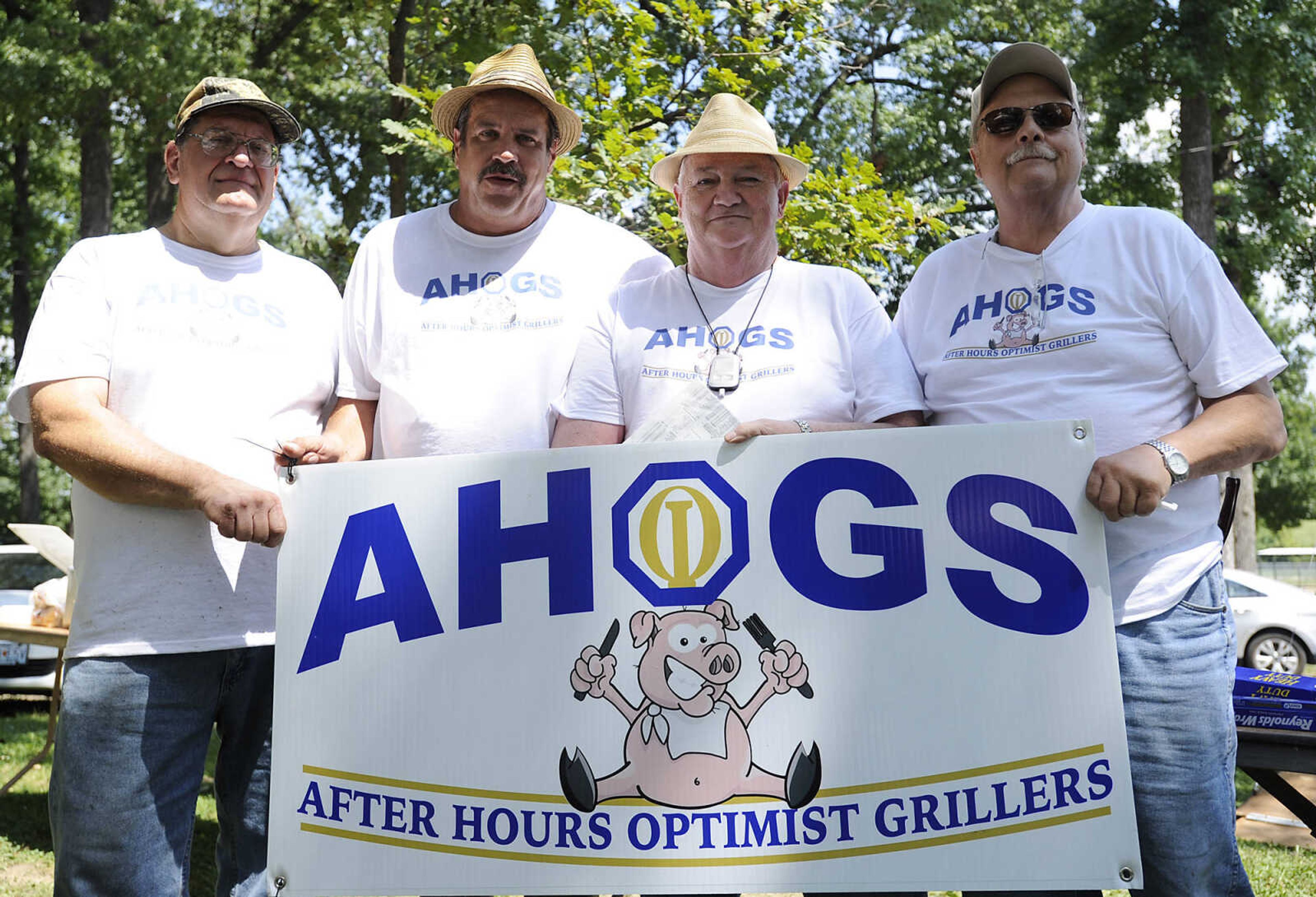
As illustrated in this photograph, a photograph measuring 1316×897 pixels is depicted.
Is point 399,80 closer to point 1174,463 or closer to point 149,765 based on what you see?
point 149,765

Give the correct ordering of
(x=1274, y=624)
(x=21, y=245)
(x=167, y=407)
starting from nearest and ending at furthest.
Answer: (x=167, y=407)
(x=1274, y=624)
(x=21, y=245)

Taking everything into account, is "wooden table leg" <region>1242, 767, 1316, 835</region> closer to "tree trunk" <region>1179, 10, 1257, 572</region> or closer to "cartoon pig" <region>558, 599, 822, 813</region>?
"cartoon pig" <region>558, 599, 822, 813</region>

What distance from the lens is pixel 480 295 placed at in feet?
10.2

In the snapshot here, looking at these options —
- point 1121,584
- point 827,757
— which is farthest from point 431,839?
point 1121,584

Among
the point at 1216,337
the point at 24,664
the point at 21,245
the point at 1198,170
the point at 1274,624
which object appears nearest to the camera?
the point at 1216,337

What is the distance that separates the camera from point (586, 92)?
7.05 metres

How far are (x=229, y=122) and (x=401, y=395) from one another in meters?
0.83

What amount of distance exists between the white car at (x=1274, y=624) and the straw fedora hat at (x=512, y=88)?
45.8ft

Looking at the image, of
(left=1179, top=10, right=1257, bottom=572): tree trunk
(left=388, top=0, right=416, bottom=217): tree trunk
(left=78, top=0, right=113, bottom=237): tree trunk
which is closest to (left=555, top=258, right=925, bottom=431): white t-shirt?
(left=388, top=0, right=416, bottom=217): tree trunk

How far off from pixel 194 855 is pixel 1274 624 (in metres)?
14.0

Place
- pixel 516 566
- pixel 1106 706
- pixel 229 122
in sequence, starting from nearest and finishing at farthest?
pixel 1106 706 → pixel 516 566 → pixel 229 122

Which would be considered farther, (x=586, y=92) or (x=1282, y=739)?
(x=586, y=92)

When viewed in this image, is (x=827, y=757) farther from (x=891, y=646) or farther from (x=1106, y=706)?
(x=1106, y=706)

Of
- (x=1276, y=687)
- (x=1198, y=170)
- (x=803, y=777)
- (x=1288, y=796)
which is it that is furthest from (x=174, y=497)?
(x=1198, y=170)
